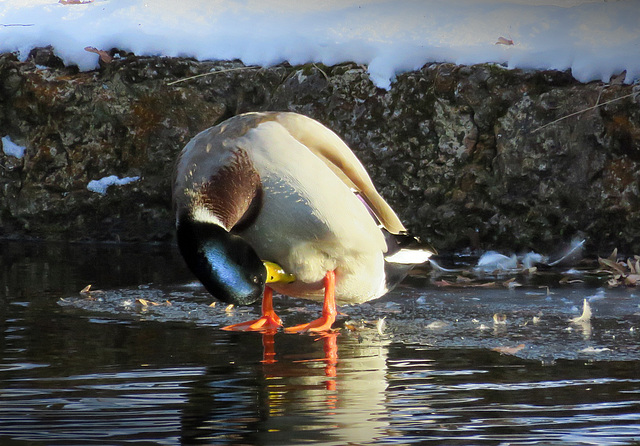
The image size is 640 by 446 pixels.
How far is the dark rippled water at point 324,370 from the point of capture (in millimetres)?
2504

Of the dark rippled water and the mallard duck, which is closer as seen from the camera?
the dark rippled water

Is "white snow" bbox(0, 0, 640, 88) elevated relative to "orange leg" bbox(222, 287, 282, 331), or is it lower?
elevated

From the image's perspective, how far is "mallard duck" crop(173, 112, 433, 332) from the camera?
12.0ft

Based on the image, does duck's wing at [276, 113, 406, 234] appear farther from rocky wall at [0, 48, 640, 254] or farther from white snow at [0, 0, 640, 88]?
white snow at [0, 0, 640, 88]

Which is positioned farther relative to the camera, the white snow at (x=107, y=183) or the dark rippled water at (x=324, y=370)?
the white snow at (x=107, y=183)

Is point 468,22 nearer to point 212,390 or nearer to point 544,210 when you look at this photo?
point 544,210

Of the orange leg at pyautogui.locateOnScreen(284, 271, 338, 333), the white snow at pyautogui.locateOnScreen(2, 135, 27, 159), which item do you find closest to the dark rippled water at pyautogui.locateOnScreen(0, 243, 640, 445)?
the orange leg at pyautogui.locateOnScreen(284, 271, 338, 333)

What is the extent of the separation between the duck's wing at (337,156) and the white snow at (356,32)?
2928 mm

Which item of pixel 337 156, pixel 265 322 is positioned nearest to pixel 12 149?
pixel 337 156

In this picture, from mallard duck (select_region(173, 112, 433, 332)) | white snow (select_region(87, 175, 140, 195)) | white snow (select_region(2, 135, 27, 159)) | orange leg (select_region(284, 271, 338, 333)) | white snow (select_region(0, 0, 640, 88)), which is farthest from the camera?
white snow (select_region(2, 135, 27, 159))

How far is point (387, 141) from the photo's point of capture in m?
7.48

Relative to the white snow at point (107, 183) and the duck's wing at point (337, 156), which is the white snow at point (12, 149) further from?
the duck's wing at point (337, 156)

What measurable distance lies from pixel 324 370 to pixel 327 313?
99 cm

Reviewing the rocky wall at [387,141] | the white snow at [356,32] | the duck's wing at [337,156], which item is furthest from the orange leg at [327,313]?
the white snow at [356,32]
